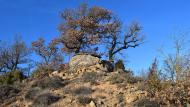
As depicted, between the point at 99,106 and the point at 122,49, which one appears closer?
the point at 99,106

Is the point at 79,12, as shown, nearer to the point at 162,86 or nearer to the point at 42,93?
the point at 42,93

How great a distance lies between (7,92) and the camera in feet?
91.3

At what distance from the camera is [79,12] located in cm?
4541

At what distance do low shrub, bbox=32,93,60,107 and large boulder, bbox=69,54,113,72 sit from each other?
7.78 meters

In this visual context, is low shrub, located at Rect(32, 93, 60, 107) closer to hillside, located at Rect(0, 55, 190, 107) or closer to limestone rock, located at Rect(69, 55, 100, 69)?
hillside, located at Rect(0, 55, 190, 107)

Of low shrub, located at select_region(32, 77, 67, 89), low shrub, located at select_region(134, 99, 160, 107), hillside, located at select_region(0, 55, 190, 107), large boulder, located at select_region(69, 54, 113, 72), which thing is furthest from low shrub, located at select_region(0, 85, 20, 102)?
Result: low shrub, located at select_region(134, 99, 160, 107)

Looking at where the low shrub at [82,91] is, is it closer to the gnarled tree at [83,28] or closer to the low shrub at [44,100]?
the low shrub at [44,100]

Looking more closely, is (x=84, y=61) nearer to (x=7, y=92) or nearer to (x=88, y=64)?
(x=88, y=64)

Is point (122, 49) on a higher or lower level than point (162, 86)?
higher

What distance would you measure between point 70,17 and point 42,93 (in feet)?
67.7

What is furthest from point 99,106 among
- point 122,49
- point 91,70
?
point 122,49

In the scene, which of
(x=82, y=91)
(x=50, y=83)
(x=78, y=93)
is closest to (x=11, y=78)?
(x=50, y=83)

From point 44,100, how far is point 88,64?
1042 cm

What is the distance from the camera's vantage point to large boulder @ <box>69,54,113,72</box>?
32.7 meters
